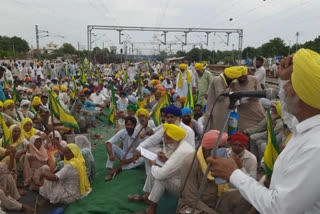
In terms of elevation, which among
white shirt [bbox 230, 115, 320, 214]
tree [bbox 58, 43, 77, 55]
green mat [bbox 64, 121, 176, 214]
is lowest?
green mat [bbox 64, 121, 176, 214]

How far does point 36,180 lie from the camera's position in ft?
15.2

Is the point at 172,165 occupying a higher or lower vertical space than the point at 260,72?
Result: lower

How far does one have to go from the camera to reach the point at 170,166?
3.49 m

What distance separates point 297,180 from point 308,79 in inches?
14.3

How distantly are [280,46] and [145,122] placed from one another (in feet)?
143

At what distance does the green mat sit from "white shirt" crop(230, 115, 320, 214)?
270cm

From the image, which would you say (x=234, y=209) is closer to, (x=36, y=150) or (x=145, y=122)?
(x=145, y=122)

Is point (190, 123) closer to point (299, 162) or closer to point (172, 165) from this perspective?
point (172, 165)

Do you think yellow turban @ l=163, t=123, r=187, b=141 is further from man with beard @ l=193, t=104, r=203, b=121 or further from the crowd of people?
man with beard @ l=193, t=104, r=203, b=121

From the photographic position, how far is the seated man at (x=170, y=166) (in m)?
3.50

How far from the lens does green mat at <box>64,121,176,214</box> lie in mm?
3869

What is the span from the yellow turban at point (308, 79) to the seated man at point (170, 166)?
2320mm

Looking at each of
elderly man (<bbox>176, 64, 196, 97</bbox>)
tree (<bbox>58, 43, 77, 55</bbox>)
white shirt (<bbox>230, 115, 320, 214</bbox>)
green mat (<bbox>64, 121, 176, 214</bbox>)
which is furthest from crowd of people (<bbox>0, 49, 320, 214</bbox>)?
tree (<bbox>58, 43, 77, 55</bbox>)

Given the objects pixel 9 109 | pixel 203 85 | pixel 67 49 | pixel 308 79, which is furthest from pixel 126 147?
pixel 67 49
